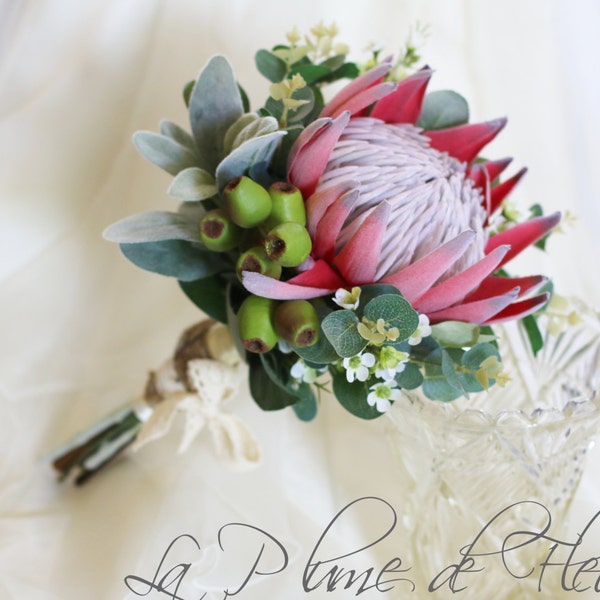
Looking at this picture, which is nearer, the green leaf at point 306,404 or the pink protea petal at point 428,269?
the pink protea petal at point 428,269

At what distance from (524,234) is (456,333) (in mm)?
107

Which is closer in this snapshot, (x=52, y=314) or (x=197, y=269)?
(x=197, y=269)

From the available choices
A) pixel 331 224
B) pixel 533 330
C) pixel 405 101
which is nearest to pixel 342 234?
pixel 331 224

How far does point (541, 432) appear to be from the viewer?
21.2 inches

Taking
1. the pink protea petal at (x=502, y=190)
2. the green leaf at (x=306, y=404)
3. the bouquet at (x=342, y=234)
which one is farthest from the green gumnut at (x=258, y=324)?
the pink protea petal at (x=502, y=190)

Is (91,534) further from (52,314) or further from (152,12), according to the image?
(152,12)

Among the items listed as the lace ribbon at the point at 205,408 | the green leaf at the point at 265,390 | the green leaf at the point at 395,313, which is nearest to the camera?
the green leaf at the point at 395,313

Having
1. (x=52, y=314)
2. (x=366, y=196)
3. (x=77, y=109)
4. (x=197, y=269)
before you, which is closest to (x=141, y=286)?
(x=52, y=314)

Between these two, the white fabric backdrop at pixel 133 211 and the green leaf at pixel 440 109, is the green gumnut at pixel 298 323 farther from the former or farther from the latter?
the white fabric backdrop at pixel 133 211

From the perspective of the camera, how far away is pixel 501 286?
49 cm

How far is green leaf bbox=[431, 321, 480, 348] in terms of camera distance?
477 millimetres

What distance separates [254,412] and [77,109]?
0.39m

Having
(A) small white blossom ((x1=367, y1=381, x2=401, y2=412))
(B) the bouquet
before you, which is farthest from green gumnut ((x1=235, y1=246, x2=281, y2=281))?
(A) small white blossom ((x1=367, y1=381, x2=401, y2=412))

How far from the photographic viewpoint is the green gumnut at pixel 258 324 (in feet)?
1.53
